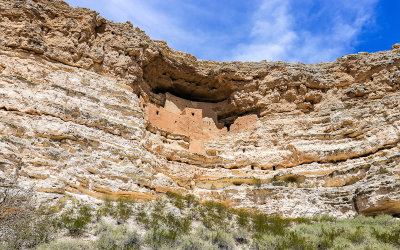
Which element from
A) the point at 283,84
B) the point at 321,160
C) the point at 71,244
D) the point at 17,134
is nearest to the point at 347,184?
the point at 321,160

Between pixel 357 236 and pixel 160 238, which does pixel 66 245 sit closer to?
pixel 160 238

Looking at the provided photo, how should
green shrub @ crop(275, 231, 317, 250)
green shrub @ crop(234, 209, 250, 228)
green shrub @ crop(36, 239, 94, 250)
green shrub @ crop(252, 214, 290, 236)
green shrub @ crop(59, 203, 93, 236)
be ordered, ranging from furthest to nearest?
green shrub @ crop(234, 209, 250, 228) → green shrub @ crop(252, 214, 290, 236) → green shrub @ crop(275, 231, 317, 250) → green shrub @ crop(59, 203, 93, 236) → green shrub @ crop(36, 239, 94, 250)

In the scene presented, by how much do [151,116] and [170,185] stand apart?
4.18 metres

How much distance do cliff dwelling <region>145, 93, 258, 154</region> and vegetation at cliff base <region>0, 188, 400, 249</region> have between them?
17.9ft

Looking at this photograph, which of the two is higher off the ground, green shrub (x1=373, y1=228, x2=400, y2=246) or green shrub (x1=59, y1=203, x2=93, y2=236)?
green shrub (x1=373, y1=228, x2=400, y2=246)

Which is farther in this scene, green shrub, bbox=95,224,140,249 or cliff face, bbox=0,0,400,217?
cliff face, bbox=0,0,400,217

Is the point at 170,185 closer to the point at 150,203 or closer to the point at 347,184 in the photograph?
the point at 150,203

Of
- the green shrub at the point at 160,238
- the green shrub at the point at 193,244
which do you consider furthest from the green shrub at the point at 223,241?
the green shrub at the point at 160,238

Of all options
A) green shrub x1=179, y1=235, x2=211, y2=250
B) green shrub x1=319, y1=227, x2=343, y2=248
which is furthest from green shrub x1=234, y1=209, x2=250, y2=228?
green shrub x1=179, y1=235, x2=211, y2=250

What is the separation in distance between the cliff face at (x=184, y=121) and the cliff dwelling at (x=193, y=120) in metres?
0.07

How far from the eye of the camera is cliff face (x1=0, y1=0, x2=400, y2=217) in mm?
10906

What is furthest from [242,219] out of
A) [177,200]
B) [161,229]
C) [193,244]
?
[193,244]

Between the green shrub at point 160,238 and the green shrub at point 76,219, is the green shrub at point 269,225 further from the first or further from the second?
the green shrub at point 76,219

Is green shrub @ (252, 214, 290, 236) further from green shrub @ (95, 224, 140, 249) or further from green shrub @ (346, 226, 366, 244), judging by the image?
green shrub @ (95, 224, 140, 249)
